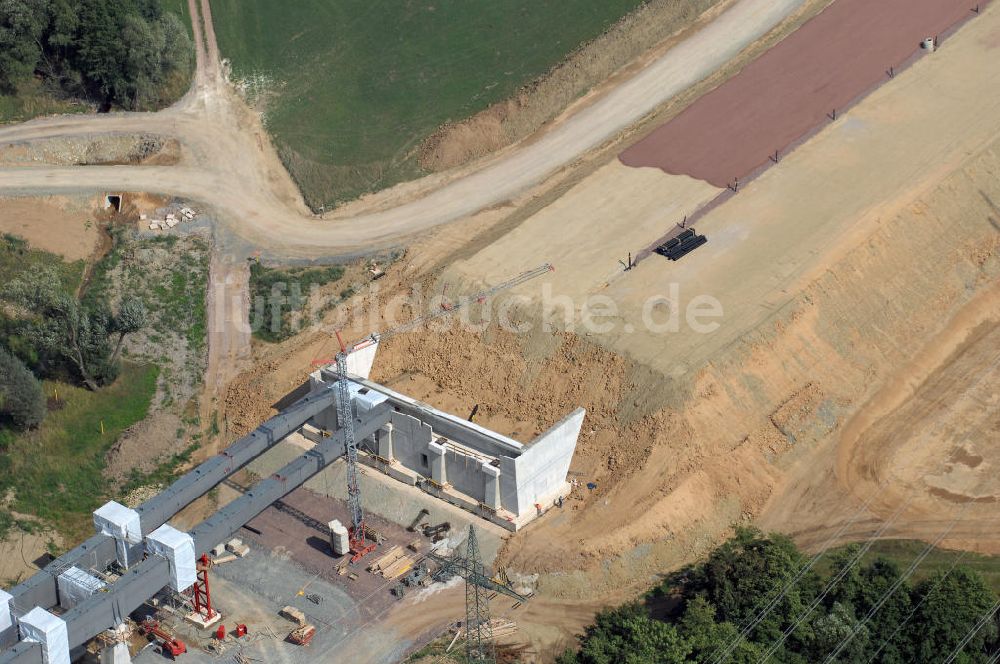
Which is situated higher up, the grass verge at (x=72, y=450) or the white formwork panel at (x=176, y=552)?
the grass verge at (x=72, y=450)

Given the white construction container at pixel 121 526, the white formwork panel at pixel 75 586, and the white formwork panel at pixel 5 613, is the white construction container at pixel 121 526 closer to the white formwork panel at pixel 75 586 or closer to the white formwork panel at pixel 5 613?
the white formwork panel at pixel 75 586

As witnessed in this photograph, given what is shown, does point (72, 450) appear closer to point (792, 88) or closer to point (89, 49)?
point (89, 49)

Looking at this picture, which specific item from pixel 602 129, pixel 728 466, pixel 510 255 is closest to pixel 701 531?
pixel 728 466

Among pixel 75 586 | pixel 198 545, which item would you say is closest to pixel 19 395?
pixel 75 586

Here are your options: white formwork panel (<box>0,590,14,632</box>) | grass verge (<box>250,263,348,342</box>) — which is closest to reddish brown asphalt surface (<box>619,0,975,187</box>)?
grass verge (<box>250,263,348,342</box>)

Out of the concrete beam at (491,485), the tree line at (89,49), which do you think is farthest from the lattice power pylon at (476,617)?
the tree line at (89,49)
